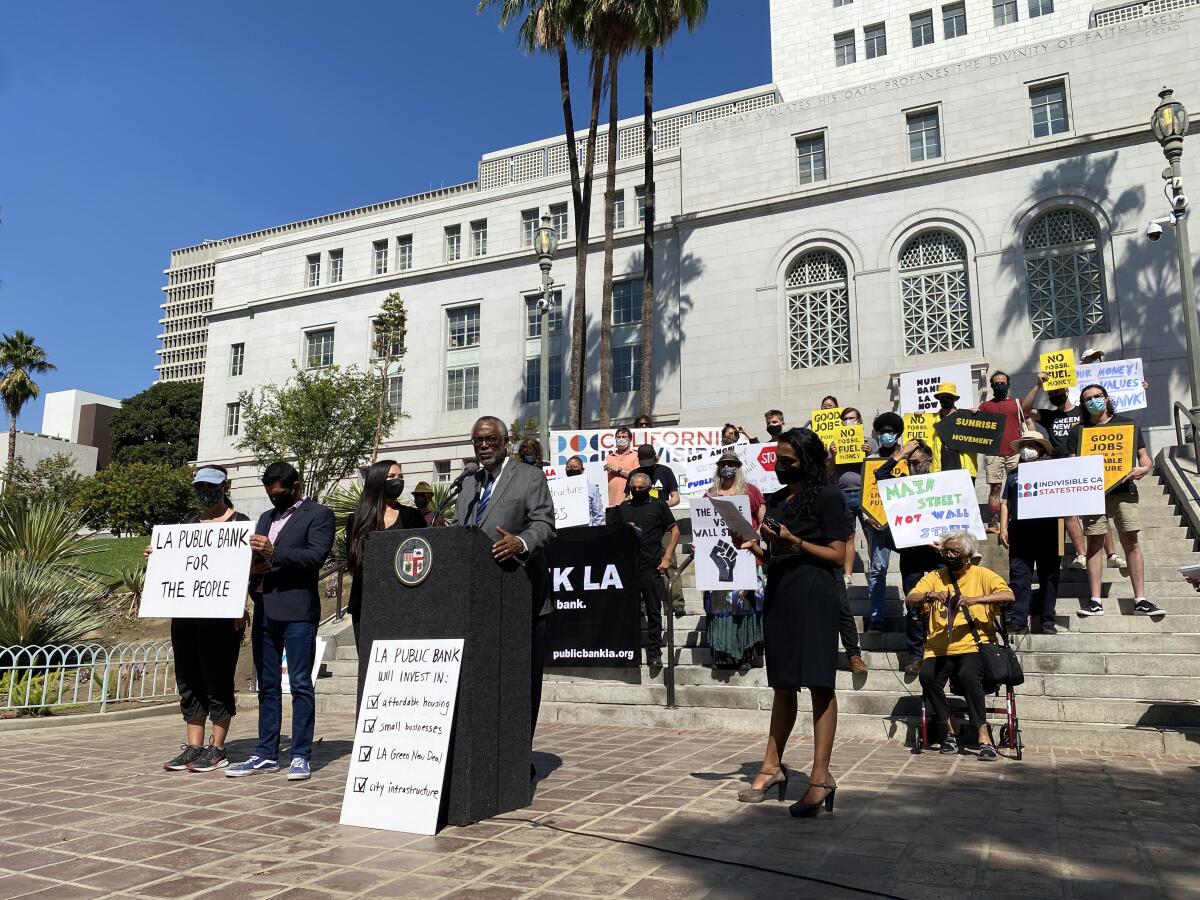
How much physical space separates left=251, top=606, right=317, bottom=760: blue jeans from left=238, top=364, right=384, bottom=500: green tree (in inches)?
932

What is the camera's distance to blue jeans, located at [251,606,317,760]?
6.01m

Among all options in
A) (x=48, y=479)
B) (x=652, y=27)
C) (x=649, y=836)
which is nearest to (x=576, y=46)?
(x=652, y=27)

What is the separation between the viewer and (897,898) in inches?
129

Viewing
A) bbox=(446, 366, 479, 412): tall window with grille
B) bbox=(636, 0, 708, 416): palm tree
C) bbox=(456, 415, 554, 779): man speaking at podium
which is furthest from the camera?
bbox=(446, 366, 479, 412): tall window with grille

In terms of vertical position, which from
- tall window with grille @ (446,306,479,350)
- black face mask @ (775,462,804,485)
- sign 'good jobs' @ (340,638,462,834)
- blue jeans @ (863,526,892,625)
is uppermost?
tall window with grille @ (446,306,479,350)

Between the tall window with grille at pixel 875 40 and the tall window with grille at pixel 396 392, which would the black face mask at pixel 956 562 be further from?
the tall window with grille at pixel 875 40

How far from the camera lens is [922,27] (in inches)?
1674

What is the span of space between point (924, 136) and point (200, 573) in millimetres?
26432

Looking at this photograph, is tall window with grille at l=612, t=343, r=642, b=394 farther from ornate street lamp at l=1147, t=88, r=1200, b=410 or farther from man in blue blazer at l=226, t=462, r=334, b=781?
man in blue blazer at l=226, t=462, r=334, b=781

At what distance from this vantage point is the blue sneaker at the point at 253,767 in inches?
238

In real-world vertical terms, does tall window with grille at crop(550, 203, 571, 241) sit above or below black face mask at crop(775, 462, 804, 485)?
above

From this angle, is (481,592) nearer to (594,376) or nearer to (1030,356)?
(1030,356)

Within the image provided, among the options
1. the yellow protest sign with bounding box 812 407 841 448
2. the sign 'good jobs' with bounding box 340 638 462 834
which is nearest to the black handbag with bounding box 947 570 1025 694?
the sign 'good jobs' with bounding box 340 638 462 834

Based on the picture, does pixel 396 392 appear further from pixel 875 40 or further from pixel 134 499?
pixel 875 40
